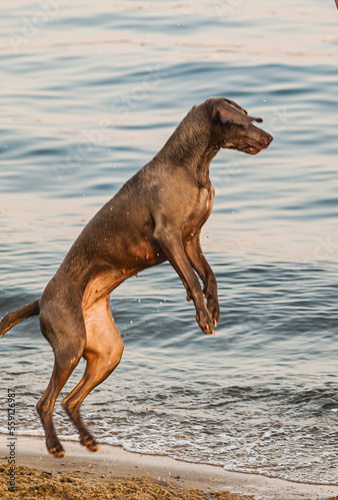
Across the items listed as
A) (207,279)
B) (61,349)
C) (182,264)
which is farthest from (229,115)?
(61,349)

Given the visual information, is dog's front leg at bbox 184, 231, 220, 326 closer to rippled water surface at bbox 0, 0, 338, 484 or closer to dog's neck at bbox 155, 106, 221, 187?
dog's neck at bbox 155, 106, 221, 187

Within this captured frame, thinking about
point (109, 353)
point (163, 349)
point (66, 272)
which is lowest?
point (163, 349)

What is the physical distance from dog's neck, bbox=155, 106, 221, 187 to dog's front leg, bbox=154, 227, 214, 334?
0.45m

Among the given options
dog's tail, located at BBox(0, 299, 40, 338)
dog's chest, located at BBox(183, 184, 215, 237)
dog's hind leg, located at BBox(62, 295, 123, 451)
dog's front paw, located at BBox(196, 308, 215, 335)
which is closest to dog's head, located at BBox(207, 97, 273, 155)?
dog's chest, located at BBox(183, 184, 215, 237)

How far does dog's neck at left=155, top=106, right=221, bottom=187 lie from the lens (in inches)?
228

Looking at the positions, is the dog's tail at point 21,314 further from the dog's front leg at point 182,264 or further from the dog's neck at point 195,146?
the dog's neck at point 195,146

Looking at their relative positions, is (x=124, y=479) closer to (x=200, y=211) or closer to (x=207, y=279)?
(x=207, y=279)

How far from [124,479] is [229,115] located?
257 centimetres

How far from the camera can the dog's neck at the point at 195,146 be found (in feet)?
19.0

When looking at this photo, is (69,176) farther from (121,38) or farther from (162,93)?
(121,38)

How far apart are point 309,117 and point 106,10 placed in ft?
40.2

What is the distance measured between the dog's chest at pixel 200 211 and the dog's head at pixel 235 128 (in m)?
0.32

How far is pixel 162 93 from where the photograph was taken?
20188mm

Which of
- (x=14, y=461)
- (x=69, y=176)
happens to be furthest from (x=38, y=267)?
(x=14, y=461)
